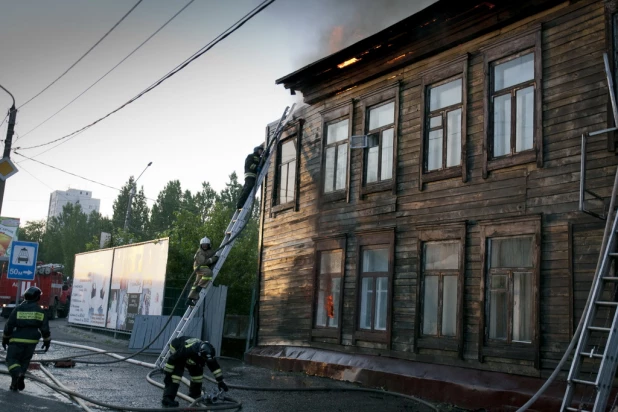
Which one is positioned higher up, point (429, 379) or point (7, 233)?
point (7, 233)

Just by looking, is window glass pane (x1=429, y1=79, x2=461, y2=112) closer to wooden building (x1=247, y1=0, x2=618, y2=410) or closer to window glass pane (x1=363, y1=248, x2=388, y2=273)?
wooden building (x1=247, y1=0, x2=618, y2=410)

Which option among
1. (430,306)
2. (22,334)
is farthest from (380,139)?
(22,334)

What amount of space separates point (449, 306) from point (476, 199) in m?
2.00

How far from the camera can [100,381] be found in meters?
12.1

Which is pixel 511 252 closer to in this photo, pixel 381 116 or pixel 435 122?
pixel 435 122

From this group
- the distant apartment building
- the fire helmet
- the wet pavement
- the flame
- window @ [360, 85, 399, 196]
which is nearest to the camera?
the wet pavement

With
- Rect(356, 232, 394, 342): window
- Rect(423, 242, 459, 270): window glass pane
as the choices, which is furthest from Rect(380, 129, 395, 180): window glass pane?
Rect(423, 242, 459, 270): window glass pane

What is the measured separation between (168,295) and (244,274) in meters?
10.7

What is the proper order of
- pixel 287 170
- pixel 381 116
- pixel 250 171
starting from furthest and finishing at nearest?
pixel 287 170
pixel 250 171
pixel 381 116

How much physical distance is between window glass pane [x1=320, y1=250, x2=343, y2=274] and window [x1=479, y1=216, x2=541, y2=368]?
14.5 feet

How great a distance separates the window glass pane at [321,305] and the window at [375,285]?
1.45 metres

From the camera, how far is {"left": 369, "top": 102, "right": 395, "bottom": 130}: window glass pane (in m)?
14.0

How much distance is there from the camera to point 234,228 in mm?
16062

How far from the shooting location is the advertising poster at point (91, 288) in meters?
24.5
